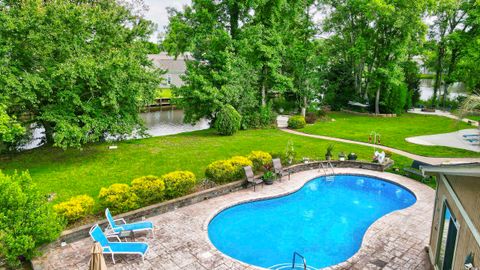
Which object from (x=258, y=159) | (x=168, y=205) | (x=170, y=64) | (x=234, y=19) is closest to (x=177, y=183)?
(x=168, y=205)

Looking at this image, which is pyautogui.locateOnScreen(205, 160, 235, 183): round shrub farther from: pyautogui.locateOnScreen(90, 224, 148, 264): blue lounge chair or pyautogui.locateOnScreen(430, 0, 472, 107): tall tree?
pyautogui.locateOnScreen(430, 0, 472, 107): tall tree

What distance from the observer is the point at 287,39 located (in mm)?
33688

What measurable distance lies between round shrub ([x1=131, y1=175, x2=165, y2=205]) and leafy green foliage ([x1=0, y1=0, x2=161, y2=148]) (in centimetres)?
569

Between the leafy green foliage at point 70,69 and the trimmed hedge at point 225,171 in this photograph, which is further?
the leafy green foliage at point 70,69

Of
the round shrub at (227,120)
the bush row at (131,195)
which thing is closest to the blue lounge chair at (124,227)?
the bush row at (131,195)

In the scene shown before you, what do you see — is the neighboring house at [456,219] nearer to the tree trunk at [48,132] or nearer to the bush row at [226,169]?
the bush row at [226,169]

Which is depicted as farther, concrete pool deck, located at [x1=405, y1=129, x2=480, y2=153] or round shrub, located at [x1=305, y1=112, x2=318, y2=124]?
round shrub, located at [x1=305, y1=112, x2=318, y2=124]

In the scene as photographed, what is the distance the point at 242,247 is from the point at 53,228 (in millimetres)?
5686

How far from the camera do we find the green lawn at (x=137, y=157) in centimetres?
1481

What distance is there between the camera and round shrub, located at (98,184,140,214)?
1109 centimetres

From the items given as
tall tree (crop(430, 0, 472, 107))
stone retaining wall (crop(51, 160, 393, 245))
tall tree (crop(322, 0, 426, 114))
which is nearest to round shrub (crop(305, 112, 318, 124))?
tall tree (crop(322, 0, 426, 114))

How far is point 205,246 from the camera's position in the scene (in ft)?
31.8

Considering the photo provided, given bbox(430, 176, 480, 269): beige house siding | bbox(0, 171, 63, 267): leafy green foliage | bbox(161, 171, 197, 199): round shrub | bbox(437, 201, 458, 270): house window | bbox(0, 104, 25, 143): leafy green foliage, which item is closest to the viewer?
bbox(430, 176, 480, 269): beige house siding

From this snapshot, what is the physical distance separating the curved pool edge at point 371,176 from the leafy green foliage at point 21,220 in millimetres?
4656
